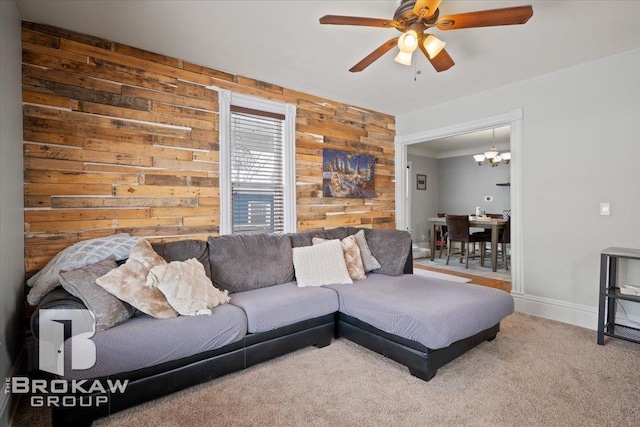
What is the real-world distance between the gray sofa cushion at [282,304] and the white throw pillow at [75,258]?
2.92 ft

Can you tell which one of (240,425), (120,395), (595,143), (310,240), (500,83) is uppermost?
(500,83)

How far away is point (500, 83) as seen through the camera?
364cm

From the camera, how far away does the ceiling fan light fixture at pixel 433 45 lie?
7.15ft

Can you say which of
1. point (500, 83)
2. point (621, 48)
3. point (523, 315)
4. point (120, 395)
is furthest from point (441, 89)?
point (120, 395)

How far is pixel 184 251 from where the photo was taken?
263cm

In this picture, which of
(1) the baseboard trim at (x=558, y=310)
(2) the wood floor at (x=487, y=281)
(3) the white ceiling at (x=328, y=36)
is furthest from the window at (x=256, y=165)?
(2) the wood floor at (x=487, y=281)

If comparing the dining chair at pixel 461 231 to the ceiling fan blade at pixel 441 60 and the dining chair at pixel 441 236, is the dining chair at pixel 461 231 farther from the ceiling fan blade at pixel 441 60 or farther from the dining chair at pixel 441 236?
the ceiling fan blade at pixel 441 60

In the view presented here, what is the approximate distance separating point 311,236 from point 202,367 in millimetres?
1701

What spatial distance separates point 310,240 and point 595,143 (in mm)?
2921

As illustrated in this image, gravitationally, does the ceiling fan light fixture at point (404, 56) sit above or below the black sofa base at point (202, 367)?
above

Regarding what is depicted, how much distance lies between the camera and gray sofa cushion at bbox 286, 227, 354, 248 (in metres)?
3.31

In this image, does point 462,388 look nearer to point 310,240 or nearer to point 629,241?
point 310,240

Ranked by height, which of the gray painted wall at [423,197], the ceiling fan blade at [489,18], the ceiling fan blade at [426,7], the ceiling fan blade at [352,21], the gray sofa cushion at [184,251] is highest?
the ceiling fan blade at [426,7]
